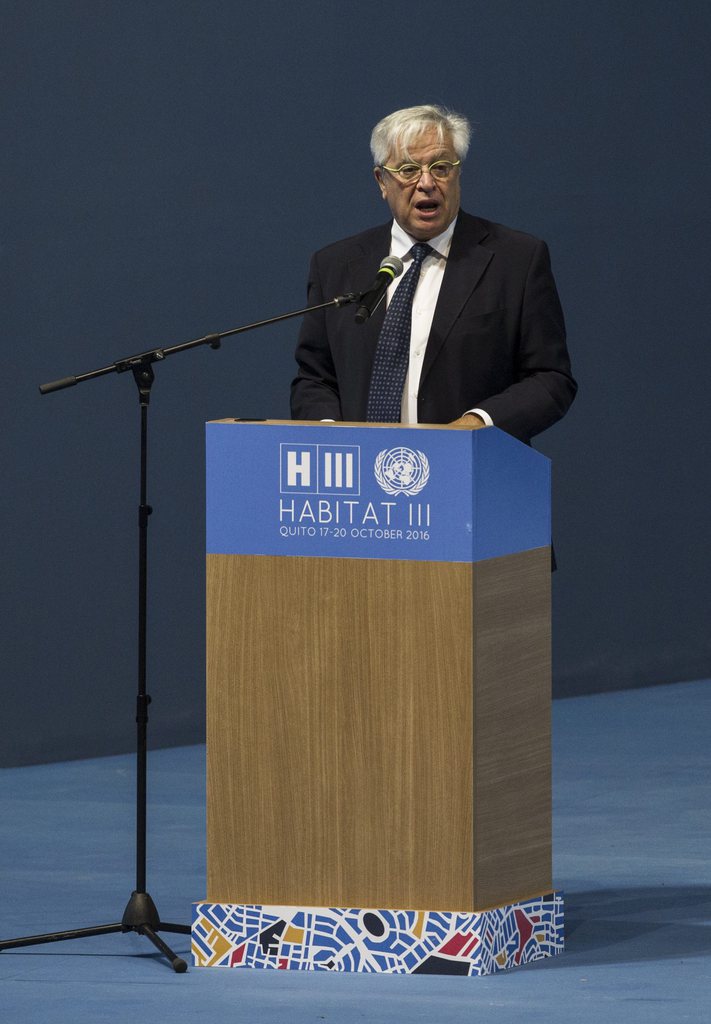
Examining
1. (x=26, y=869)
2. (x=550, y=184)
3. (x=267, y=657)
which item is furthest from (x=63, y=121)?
(x=267, y=657)

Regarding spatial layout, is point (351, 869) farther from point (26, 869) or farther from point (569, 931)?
point (26, 869)

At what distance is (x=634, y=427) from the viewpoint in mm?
7418

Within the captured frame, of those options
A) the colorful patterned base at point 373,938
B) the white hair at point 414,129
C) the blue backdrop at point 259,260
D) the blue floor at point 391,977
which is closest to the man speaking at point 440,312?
the white hair at point 414,129

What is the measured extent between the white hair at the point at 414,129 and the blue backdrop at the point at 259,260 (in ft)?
7.48

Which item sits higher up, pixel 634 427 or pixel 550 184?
pixel 550 184

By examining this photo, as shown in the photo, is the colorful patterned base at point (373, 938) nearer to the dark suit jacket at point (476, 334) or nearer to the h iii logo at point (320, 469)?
the h iii logo at point (320, 469)

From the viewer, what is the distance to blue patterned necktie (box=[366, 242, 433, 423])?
163 inches

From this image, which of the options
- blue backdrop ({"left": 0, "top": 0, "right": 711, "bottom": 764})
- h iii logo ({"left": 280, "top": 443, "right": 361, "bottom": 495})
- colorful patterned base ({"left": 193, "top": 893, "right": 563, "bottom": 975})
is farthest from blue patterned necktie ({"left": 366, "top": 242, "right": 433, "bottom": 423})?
blue backdrop ({"left": 0, "top": 0, "right": 711, "bottom": 764})

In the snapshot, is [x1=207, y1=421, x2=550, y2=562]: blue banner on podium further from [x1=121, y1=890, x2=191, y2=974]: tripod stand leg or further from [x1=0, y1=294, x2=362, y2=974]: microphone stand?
[x1=121, y1=890, x2=191, y2=974]: tripod stand leg

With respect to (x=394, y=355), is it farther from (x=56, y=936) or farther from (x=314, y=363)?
(x=56, y=936)

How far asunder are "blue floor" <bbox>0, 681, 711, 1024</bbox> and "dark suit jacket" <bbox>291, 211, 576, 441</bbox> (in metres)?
1.05

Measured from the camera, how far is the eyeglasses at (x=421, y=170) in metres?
4.07

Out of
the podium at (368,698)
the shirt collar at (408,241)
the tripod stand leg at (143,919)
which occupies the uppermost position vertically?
the shirt collar at (408,241)

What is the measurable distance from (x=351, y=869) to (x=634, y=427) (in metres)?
3.77
